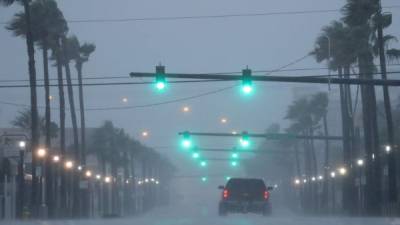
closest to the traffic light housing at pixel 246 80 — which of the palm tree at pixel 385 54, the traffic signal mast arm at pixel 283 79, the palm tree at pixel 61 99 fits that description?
the traffic signal mast arm at pixel 283 79

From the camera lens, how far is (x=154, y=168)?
152625 mm

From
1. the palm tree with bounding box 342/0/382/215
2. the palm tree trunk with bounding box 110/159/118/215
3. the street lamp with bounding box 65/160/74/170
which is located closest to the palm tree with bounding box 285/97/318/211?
the palm tree trunk with bounding box 110/159/118/215

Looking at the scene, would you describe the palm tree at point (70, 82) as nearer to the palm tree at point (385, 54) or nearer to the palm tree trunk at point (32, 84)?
the palm tree trunk at point (32, 84)

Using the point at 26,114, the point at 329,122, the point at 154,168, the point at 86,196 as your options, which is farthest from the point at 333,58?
the point at 154,168

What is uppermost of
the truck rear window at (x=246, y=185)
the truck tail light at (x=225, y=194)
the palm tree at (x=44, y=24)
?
the palm tree at (x=44, y=24)

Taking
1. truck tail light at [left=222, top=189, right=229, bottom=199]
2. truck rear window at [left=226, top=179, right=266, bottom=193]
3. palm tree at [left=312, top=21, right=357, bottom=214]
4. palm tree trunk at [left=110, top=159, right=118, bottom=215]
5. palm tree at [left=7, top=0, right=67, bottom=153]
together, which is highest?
palm tree at [left=7, top=0, right=67, bottom=153]

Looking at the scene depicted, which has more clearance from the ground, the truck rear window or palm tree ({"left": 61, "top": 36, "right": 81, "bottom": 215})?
palm tree ({"left": 61, "top": 36, "right": 81, "bottom": 215})

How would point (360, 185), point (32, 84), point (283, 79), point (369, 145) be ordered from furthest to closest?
1. point (360, 185)
2. point (369, 145)
3. point (32, 84)
4. point (283, 79)

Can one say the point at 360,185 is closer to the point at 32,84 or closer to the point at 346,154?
the point at 346,154

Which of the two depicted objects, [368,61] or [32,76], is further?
[32,76]

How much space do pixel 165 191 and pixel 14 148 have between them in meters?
118

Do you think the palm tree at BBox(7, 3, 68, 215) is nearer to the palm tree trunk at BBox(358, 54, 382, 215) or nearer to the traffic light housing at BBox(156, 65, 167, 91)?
the palm tree trunk at BBox(358, 54, 382, 215)

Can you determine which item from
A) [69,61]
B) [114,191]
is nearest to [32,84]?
[69,61]

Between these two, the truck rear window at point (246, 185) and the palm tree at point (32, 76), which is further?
the palm tree at point (32, 76)
